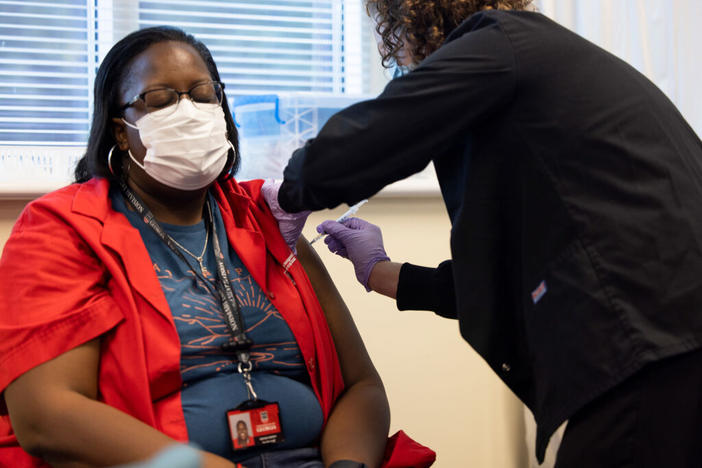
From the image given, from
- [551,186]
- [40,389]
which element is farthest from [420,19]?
[40,389]

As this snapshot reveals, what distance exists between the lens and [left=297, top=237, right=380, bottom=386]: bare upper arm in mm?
1649

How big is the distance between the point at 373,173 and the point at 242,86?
4.54ft

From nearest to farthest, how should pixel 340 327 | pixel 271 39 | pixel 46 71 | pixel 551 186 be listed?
pixel 551 186 → pixel 340 327 → pixel 46 71 → pixel 271 39

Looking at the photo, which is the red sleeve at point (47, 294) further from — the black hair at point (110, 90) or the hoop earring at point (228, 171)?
the hoop earring at point (228, 171)

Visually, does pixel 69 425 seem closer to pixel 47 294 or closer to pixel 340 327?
pixel 47 294

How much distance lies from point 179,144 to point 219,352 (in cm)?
45

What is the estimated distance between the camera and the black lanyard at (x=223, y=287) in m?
1.44

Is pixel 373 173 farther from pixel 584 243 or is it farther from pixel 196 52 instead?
pixel 196 52

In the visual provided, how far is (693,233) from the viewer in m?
1.13

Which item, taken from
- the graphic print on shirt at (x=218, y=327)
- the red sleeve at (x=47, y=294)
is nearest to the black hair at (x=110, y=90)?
the red sleeve at (x=47, y=294)

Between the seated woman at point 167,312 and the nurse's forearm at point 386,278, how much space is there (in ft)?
0.33

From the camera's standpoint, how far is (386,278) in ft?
5.62

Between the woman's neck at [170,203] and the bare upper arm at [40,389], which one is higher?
the woman's neck at [170,203]

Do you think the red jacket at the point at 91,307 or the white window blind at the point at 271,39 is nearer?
the red jacket at the point at 91,307
